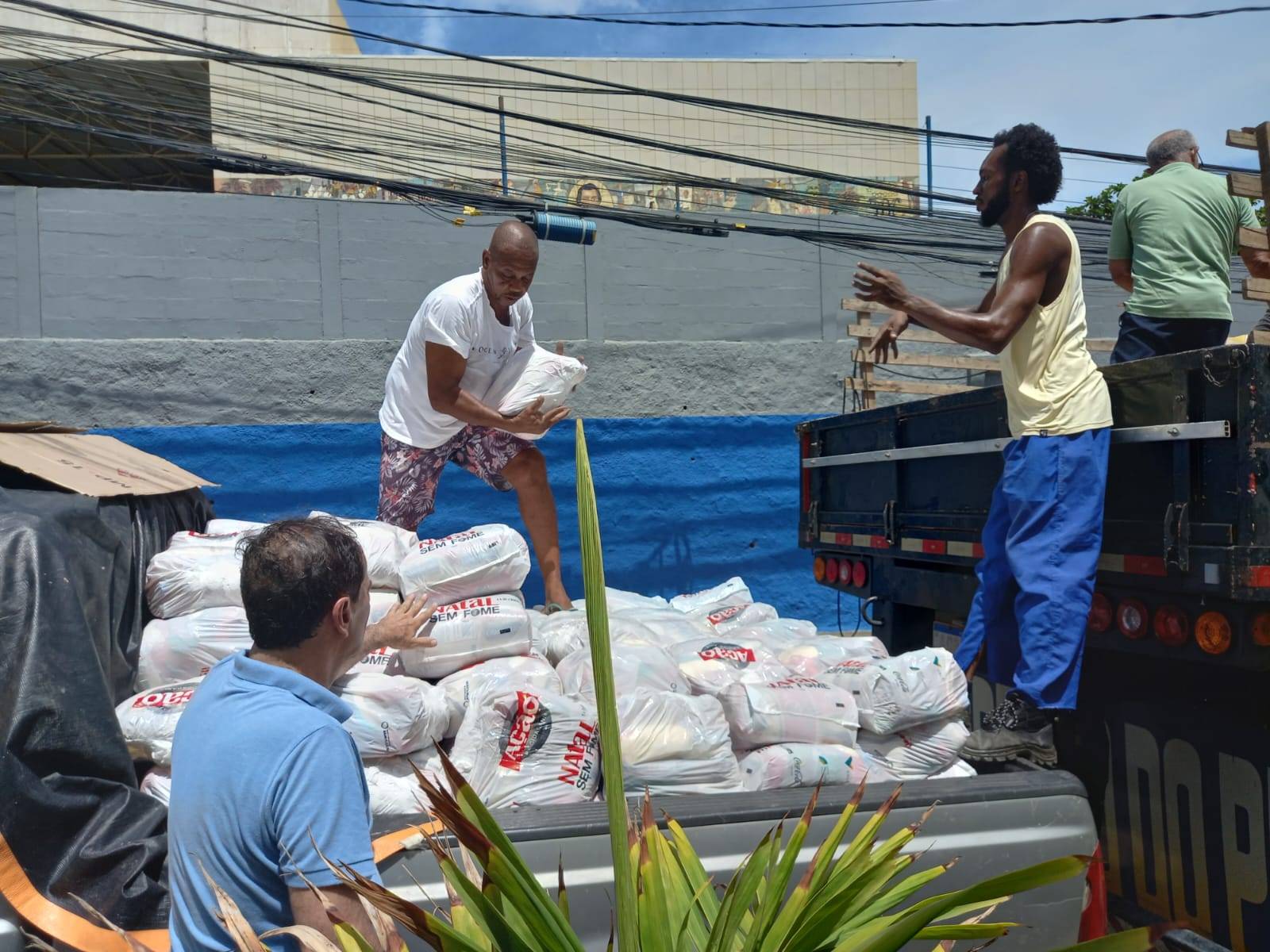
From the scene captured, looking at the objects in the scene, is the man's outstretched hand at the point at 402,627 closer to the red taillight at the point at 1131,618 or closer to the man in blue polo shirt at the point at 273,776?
the man in blue polo shirt at the point at 273,776

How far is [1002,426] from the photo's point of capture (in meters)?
3.70

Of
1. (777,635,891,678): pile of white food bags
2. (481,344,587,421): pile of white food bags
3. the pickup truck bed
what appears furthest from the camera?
(481,344,587,421): pile of white food bags

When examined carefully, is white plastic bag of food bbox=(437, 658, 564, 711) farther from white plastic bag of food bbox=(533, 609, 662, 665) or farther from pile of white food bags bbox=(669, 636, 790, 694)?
pile of white food bags bbox=(669, 636, 790, 694)

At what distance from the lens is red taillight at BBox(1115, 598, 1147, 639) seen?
313 centimetres

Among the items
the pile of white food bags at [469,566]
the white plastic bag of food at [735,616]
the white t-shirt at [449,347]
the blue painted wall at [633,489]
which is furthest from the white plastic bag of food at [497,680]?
the blue painted wall at [633,489]

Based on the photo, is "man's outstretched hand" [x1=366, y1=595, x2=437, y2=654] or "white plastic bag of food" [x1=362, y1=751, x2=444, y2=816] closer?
"white plastic bag of food" [x1=362, y1=751, x2=444, y2=816]

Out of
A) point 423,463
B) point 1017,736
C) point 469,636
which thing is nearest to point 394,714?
point 469,636

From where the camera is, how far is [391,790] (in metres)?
2.63

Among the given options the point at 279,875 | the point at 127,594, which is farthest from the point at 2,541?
the point at 279,875

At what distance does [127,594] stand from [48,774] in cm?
106

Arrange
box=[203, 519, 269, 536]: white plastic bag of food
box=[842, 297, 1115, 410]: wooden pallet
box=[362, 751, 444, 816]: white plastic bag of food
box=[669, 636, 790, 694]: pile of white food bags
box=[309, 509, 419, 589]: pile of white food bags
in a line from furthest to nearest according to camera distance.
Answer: box=[842, 297, 1115, 410]: wooden pallet < box=[203, 519, 269, 536]: white plastic bag of food < box=[309, 509, 419, 589]: pile of white food bags < box=[669, 636, 790, 694]: pile of white food bags < box=[362, 751, 444, 816]: white plastic bag of food

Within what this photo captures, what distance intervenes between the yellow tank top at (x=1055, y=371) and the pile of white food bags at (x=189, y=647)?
2093mm

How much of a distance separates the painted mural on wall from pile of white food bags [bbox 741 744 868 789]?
8.27 m

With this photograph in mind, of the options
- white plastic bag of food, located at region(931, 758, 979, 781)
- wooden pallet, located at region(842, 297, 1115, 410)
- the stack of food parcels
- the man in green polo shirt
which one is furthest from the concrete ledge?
white plastic bag of food, located at region(931, 758, 979, 781)
